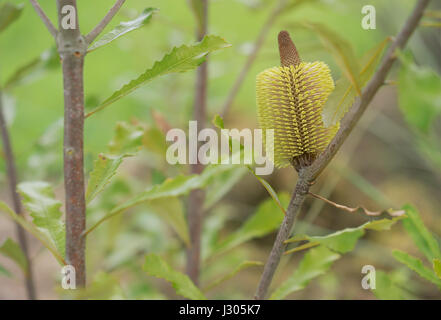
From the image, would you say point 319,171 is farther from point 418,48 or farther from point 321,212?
point 418,48

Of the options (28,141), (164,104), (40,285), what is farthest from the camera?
(28,141)

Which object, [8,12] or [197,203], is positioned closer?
[8,12]

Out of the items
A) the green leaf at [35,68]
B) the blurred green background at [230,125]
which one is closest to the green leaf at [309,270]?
the blurred green background at [230,125]

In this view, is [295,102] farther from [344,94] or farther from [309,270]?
[309,270]

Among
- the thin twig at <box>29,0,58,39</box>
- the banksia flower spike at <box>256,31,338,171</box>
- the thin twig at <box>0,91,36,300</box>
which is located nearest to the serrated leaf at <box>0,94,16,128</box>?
the thin twig at <box>0,91,36,300</box>

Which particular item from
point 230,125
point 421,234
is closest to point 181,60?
point 421,234
